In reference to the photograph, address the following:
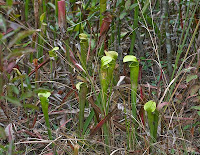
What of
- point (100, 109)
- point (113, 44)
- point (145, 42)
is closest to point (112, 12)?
point (113, 44)

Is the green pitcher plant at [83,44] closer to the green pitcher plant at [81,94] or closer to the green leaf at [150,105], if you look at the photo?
the green pitcher plant at [81,94]

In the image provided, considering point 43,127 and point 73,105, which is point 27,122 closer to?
point 43,127

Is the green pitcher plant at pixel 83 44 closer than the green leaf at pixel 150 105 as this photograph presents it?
No

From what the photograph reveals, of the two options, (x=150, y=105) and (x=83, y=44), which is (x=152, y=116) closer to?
(x=150, y=105)

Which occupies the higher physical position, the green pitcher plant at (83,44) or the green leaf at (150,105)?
the green pitcher plant at (83,44)

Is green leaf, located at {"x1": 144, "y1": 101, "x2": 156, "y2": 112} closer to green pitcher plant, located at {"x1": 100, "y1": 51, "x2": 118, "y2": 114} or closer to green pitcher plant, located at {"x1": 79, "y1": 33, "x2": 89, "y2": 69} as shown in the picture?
green pitcher plant, located at {"x1": 100, "y1": 51, "x2": 118, "y2": 114}

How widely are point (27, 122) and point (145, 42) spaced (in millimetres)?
780

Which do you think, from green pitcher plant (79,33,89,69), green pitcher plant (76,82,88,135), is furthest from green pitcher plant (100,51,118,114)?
green pitcher plant (79,33,89,69)

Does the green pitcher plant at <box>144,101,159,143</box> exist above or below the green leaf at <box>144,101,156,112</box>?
below

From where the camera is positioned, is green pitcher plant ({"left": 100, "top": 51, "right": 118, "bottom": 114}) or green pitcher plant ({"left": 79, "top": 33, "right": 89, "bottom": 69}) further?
green pitcher plant ({"left": 79, "top": 33, "right": 89, "bottom": 69})

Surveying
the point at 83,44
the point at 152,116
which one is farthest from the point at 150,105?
the point at 83,44

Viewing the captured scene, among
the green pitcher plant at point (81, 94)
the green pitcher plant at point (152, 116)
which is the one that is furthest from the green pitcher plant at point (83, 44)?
the green pitcher plant at point (152, 116)

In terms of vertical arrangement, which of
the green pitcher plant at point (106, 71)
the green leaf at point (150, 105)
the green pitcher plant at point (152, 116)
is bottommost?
the green pitcher plant at point (152, 116)

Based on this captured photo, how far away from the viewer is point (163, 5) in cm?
143
